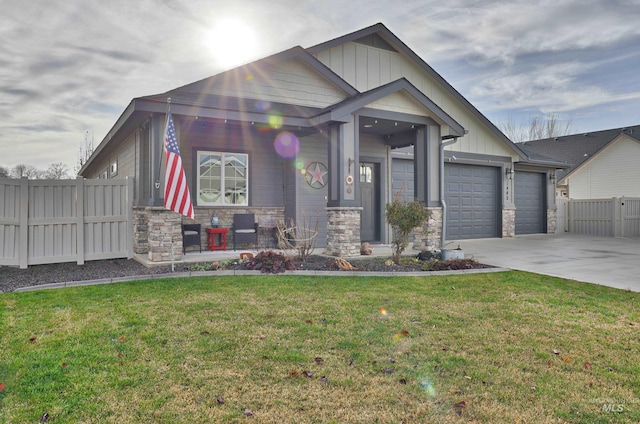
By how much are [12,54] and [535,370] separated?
44.9ft

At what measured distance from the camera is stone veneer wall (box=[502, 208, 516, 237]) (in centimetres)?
1444

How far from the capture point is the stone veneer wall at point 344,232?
8719mm

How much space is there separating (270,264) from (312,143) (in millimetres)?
4404

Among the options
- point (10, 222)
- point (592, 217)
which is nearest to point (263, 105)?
point (10, 222)

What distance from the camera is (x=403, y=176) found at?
12.5 meters

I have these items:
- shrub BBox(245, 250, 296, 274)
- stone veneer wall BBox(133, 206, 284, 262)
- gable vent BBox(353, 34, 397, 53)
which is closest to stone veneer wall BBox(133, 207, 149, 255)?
stone veneer wall BBox(133, 206, 284, 262)

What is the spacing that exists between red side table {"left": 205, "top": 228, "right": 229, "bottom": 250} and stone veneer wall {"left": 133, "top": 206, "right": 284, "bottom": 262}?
0.51 feet

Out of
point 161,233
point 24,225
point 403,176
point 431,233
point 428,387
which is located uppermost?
point 403,176

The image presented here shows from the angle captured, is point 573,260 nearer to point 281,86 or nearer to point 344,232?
point 344,232

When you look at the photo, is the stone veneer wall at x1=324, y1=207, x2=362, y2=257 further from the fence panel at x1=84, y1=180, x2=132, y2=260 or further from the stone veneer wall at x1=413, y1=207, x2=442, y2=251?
the fence panel at x1=84, y1=180, x2=132, y2=260

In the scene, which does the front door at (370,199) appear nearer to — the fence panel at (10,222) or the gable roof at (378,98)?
the gable roof at (378,98)

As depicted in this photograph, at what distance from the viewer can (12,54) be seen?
422 inches

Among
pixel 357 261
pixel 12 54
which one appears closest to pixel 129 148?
pixel 12 54

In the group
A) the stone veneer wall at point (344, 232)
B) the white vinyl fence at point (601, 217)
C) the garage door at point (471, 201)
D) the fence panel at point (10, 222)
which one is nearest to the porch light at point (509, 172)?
the garage door at point (471, 201)
